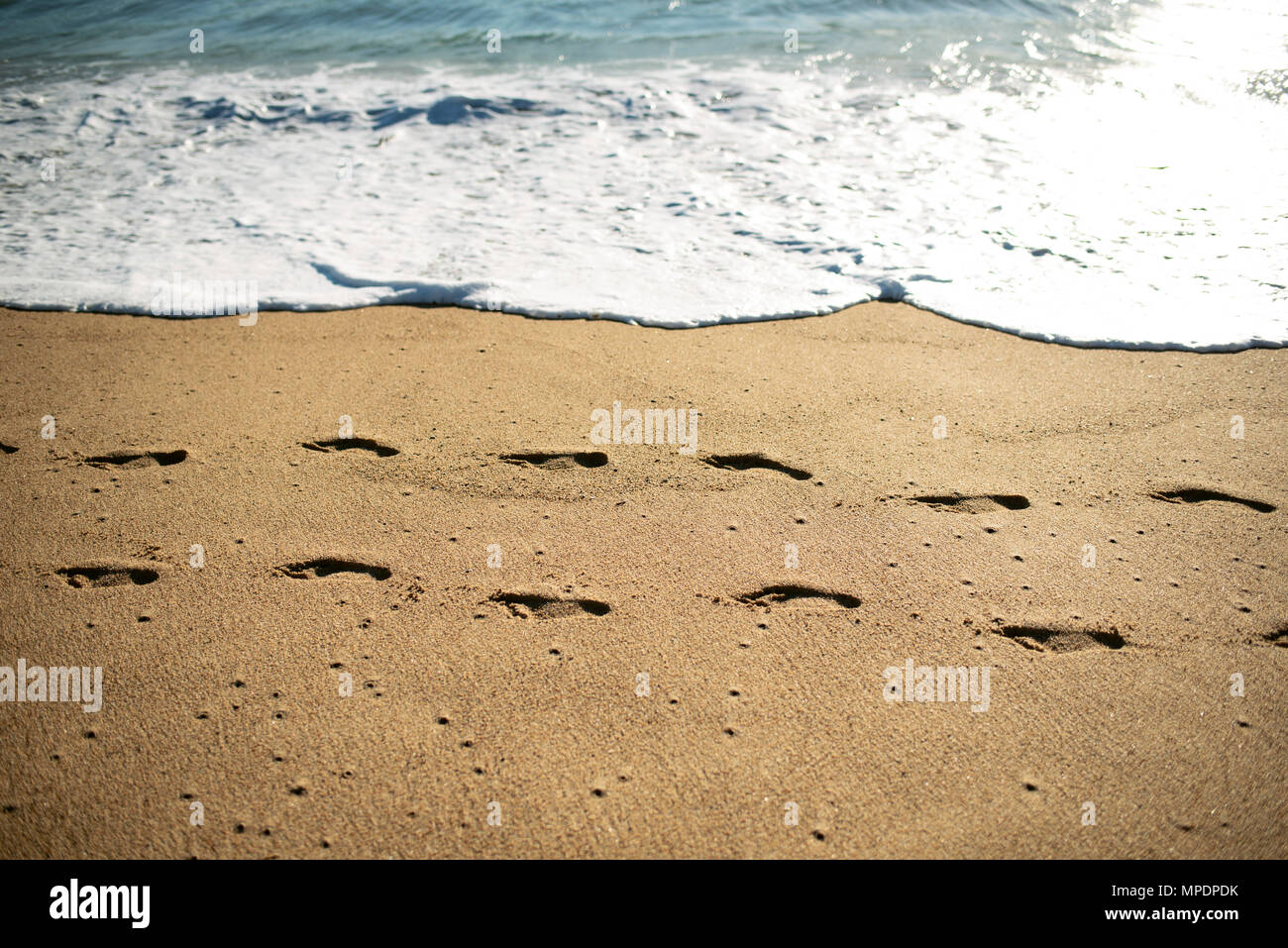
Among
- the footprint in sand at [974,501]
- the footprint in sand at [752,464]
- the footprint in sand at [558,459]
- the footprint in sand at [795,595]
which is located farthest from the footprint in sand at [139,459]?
the footprint in sand at [974,501]

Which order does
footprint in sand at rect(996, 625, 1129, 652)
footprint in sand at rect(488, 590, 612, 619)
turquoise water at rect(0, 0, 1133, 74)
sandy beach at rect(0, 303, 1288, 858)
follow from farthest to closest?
turquoise water at rect(0, 0, 1133, 74) → footprint in sand at rect(488, 590, 612, 619) → footprint in sand at rect(996, 625, 1129, 652) → sandy beach at rect(0, 303, 1288, 858)

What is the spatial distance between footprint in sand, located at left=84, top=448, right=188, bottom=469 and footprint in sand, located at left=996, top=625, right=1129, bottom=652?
3376 millimetres

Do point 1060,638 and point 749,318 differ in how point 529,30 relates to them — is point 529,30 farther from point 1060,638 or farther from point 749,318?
→ point 1060,638

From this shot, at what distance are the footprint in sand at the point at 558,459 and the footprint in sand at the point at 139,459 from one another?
141 centimetres

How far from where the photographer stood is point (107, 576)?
121 inches

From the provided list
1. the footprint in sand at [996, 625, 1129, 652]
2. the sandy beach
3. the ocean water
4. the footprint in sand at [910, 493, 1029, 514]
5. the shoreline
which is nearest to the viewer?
the sandy beach

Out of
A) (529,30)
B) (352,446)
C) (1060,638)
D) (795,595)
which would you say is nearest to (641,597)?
(795,595)

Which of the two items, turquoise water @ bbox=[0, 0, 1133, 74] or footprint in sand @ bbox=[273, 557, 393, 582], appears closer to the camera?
footprint in sand @ bbox=[273, 557, 393, 582]

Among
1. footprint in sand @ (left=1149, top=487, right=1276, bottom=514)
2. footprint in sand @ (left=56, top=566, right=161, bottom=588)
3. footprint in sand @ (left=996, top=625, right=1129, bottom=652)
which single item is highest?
footprint in sand @ (left=56, top=566, right=161, bottom=588)

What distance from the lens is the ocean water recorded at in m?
5.24

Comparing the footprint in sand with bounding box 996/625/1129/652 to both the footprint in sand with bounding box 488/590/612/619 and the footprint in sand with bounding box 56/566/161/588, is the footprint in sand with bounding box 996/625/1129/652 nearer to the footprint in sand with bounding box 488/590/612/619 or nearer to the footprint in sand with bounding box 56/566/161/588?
the footprint in sand with bounding box 488/590/612/619

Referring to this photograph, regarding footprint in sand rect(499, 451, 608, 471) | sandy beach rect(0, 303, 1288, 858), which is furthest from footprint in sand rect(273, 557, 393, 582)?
footprint in sand rect(499, 451, 608, 471)
